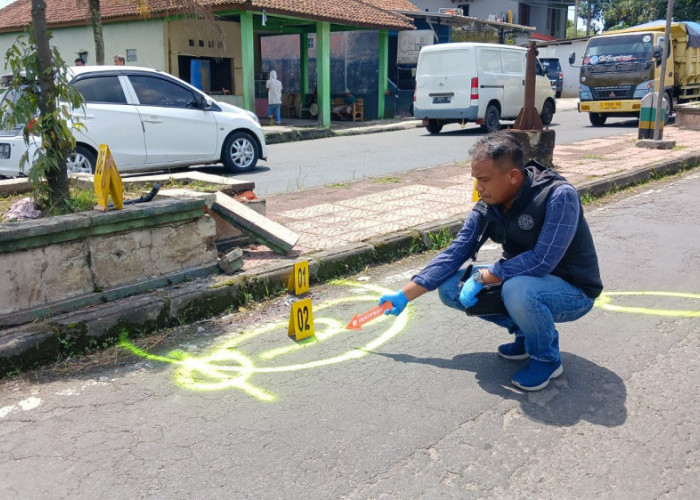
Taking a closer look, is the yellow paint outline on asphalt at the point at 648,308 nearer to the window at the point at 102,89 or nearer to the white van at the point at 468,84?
the window at the point at 102,89

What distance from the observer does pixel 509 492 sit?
8.94 ft

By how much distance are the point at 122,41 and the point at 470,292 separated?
20.9 meters

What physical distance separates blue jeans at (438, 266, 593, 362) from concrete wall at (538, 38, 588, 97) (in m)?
35.9

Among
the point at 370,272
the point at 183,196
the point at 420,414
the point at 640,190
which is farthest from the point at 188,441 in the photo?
the point at 640,190

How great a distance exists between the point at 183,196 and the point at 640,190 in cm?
686

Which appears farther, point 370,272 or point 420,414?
point 370,272

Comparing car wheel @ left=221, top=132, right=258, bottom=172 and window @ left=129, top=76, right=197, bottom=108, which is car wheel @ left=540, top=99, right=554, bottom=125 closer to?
car wheel @ left=221, top=132, right=258, bottom=172

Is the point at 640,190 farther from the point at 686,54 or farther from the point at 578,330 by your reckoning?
Result: the point at 686,54

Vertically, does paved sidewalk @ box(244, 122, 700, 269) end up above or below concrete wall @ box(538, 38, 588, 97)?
below

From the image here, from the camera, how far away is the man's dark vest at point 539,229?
3566 millimetres

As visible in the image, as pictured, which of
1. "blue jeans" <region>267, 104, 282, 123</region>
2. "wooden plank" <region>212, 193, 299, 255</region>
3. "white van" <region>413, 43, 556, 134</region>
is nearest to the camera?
"wooden plank" <region>212, 193, 299, 255</region>

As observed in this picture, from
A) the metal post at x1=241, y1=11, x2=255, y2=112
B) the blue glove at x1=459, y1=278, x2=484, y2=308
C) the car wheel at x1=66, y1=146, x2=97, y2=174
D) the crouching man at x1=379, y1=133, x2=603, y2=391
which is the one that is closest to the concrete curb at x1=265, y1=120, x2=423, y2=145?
the metal post at x1=241, y1=11, x2=255, y2=112

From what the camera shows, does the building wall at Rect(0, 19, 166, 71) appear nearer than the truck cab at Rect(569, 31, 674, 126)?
No

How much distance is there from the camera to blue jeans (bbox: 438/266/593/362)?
352cm
